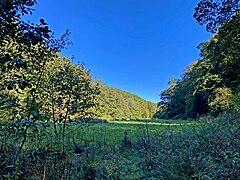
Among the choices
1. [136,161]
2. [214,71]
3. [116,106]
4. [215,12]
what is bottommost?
[136,161]

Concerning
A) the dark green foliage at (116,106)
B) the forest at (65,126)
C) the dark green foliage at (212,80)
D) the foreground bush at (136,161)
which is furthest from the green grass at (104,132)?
the dark green foliage at (116,106)

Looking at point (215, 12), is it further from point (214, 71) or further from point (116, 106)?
A: point (116, 106)

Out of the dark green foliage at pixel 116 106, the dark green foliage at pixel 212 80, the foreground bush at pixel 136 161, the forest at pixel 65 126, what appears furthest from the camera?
the dark green foliage at pixel 116 106

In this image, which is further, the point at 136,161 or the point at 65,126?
the point at 136,161

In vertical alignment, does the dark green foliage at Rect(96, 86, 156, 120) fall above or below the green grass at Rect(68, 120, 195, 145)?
above

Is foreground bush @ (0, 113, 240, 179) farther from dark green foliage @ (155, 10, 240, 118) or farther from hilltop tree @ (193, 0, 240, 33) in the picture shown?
hilltop tree @ (193, 0, 240, 33)

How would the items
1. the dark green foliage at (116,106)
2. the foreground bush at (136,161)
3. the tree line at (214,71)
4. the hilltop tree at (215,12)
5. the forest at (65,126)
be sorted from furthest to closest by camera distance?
the dark green foliage at (116,106) → the tree line at (214,71) → the hilltop tree at (215,12) → the foreground bush at (136,161) → the forest at (65,126)

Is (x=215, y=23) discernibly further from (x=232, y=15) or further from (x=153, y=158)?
(x=153, y=158)

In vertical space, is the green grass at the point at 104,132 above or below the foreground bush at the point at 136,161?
above

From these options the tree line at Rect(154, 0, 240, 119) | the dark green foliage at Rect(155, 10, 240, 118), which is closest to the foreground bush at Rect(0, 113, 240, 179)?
the dark green foliage at Rect(155, 10, 240, 118)

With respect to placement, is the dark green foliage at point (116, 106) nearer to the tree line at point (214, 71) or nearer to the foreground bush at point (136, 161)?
the tree line at point (214, 71)

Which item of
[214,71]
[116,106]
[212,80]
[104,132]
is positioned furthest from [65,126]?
[116,106]

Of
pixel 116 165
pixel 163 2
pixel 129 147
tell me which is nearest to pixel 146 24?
pixel 163 2

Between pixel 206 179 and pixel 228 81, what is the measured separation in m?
21.7
